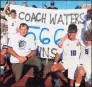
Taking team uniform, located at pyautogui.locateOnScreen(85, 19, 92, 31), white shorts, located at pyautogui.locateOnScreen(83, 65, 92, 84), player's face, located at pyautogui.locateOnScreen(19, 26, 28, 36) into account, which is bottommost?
white shorts, located at pyautogui.locateOnScreen(83, 65, 92, 84)

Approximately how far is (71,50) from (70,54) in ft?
0.28

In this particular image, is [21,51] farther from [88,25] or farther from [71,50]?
[88,25]

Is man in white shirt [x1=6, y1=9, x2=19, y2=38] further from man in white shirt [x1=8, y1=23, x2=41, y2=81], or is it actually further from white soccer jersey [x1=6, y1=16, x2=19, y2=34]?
Result: man in white shirt [x1=8, y1=23, x2=41, y2=81]

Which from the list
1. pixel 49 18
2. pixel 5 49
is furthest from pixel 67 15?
pixel 5 49

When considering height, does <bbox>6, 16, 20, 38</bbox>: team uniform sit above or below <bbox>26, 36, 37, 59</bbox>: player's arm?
above

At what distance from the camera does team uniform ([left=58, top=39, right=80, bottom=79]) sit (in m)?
7.73

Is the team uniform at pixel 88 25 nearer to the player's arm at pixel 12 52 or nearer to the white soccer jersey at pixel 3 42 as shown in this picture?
the player's arm at pixel 12 52

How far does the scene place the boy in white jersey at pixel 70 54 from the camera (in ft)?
25.4

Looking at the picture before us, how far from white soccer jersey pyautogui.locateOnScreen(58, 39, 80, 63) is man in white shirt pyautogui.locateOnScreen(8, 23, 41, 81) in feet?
2.63

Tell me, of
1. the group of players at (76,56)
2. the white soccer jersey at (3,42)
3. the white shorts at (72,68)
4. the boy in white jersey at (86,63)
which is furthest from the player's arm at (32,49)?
the boy in white jersey at (86,63)

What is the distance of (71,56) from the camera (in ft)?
25.5

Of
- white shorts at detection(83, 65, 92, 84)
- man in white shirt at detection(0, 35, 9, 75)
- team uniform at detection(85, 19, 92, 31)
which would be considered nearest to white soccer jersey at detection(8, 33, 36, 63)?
man in white shirt at detection(0, 35, 9, 75)

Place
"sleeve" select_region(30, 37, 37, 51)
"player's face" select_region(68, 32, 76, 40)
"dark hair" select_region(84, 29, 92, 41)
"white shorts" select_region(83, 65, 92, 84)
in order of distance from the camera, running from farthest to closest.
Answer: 1. "sleeve" select_region(30, 37, 37, 51)
2. "player's face" select_region(68, 32, 76, 40)
3. "dark hair" select_region(84, 29, 92, 41)
4. "white shorts" select_region(83, 65, 92, 84)

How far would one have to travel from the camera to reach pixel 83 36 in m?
8.16
